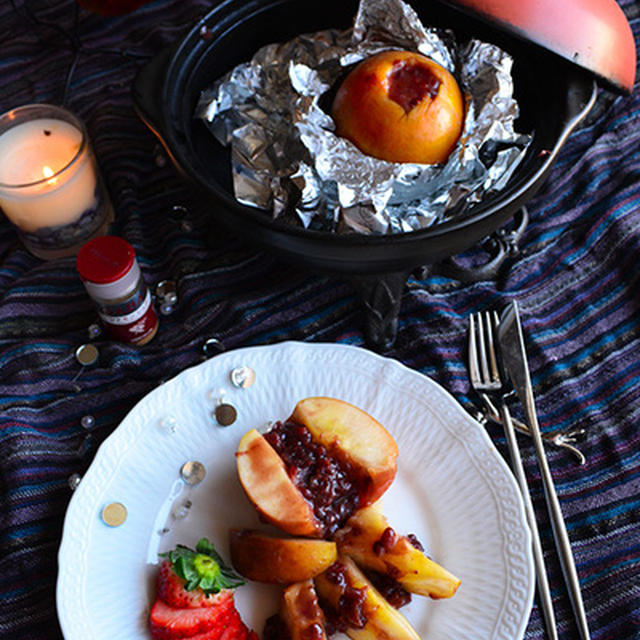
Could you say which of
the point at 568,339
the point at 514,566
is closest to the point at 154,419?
the point at 514,566

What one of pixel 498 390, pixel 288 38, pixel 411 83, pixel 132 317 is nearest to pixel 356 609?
pixel 498 390

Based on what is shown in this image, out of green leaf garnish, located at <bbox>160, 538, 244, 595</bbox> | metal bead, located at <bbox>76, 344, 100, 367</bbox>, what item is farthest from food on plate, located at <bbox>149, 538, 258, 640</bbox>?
metal bead, located at <bbox>76, 344, 100, 367</bbox>

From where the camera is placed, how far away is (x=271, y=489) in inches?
31.8

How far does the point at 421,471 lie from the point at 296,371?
0.20 m

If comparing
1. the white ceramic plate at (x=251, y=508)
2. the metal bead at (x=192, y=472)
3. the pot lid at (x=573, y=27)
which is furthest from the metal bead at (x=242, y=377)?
the pot lid at (x=573, y=27)

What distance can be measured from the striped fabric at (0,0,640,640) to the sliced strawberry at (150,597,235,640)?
14cm

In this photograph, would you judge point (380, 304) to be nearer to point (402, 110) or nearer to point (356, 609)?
point (402, 110)

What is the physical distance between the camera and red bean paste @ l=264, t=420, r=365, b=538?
2.64 feet

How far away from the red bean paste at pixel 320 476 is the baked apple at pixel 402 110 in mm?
357

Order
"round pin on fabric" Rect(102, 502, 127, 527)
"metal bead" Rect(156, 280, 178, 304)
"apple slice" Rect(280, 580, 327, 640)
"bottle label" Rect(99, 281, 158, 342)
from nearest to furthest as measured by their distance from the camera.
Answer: "apple slice" Rect(280, 580, 327, 640), "round pin on fabric" Rect(102, 502, 127, 527), "bottle label" Rect(99, 281, 158, 342), "metal bead" Rect(156, 280, 178, 304)

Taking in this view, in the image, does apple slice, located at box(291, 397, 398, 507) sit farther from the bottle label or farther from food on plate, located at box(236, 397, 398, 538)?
the bottle label

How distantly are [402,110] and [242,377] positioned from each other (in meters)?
0.38

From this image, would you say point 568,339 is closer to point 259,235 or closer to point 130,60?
point 259,235

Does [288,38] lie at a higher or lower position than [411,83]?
lower
